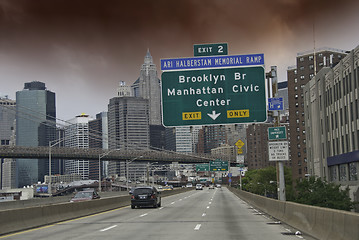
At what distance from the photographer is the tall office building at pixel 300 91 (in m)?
144

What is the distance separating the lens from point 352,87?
2525 inches

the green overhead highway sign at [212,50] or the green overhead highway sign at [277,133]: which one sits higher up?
the green overhead highway sign at [212,50]

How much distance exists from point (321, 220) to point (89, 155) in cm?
11976

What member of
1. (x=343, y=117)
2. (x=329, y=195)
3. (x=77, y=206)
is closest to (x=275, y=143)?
(x=77, y=206)

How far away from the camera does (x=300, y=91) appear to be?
5886 inches

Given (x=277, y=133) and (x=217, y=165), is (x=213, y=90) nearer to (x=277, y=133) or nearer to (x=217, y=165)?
(x=277, y=133)

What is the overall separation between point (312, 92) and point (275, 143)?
6510 centimetres

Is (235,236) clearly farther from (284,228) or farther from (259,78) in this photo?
(259,78)

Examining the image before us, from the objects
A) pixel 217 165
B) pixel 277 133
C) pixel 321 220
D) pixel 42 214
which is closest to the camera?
pixel 321 220

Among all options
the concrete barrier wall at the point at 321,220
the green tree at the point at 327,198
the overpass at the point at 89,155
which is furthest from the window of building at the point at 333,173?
the concrete barrier wall at the point at 321,220

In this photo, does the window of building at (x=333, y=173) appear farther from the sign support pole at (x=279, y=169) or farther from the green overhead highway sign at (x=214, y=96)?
the sign support pole at (x=279, y=169)

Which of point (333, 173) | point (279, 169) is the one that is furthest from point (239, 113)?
point (333, 173)

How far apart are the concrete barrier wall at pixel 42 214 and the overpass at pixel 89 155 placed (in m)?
65.0

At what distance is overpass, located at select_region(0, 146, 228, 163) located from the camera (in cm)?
11719
